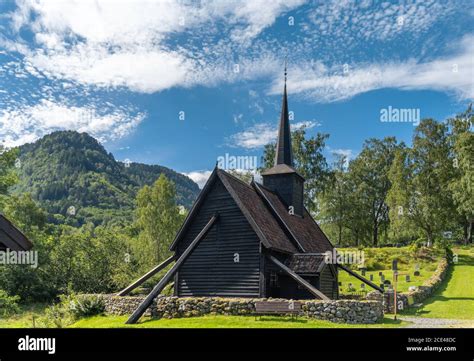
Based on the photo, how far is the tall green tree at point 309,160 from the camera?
166 ft

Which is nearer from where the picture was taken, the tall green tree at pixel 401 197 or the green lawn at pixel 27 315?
the green lawn at pixel 27 315

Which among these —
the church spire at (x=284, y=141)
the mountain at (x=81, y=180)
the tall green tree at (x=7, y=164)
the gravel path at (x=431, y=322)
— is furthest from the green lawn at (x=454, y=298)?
the mountain at (x=81, y=180)

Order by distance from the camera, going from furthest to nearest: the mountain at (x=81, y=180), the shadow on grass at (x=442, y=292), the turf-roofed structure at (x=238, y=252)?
the mountain at (x=81, y=180) → the shadow on grass at (x=442, y=292) → the turf-roofed structure at (x=238, y=252)

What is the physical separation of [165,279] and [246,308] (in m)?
4.00

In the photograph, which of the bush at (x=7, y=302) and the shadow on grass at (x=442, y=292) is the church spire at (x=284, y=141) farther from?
the bush at (x=7, y=302)

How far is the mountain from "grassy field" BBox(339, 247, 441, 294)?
94.8m

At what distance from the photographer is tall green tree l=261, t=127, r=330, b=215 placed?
166 feet

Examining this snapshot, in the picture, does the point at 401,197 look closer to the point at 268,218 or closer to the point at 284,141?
the point at 284,141

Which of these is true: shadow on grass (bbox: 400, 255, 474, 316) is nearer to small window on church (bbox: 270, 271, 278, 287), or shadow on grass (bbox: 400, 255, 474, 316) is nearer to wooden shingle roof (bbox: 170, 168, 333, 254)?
wooden shingle roof (bbox: 170, 168, 333, 254)

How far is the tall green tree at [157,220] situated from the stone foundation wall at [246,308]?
74.8ft

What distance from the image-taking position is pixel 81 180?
→ 530 feet

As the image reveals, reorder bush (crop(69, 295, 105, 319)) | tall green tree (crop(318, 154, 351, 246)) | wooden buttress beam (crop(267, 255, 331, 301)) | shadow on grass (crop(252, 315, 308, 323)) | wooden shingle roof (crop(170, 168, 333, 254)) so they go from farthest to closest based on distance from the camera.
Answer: tall green tree (crop(318, 154, 351, 246))
bush (crop(69, 295, 105, 319))
wooden shingle roof (crop(170, 168, 333, 254))
wooden buttress beam (crop(267, 255, 331, 301))
shadow on grass (crop(252, 315, 308, 323))

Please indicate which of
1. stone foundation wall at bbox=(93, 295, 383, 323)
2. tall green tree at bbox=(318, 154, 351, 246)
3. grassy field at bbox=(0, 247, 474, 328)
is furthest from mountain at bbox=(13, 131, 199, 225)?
stone foundation wall at bbox=(93, 295, 383, 323)
